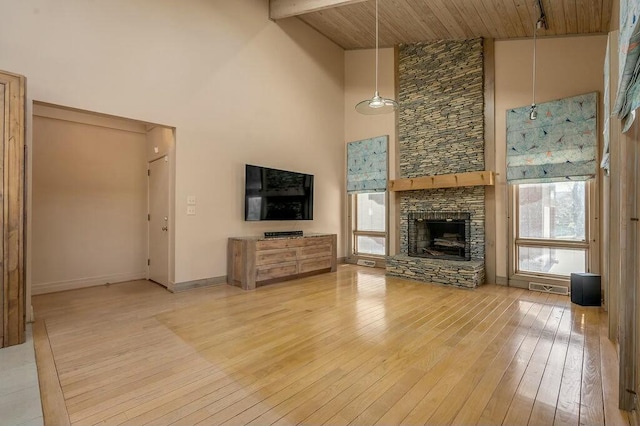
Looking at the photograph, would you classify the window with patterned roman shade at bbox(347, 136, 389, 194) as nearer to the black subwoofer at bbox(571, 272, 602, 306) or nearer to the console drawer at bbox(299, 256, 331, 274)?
the console drawer at bbox(299, 256, 331, 274)

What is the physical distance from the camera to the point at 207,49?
189 inches

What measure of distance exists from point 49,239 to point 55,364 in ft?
9.97

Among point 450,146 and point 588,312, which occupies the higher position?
point 450,146

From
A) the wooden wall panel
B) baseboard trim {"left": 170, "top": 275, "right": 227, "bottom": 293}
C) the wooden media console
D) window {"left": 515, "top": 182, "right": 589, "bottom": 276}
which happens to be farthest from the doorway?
window {"left": 515, "top": 182, "right": 589, "bottom": 276}

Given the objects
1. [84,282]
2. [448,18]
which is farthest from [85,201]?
[448,18]

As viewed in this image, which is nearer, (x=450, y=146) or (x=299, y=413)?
(x=299, y=413)

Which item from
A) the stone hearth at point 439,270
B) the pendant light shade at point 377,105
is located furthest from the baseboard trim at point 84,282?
the pendant light shade at point 377,105

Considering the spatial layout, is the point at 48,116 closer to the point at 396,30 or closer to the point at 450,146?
the point at 396,30

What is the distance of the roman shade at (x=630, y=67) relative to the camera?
4.67 ft

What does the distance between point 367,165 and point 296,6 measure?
10.7ft

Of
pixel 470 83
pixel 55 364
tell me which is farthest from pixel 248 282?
pixel 470 83

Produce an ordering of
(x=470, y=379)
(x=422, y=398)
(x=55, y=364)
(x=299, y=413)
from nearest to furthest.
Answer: (x=299, y=413) → (x=422, y=398) → (x=470, y=379) → (x=55, y=364)

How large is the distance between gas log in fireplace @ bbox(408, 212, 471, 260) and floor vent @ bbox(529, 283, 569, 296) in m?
1.02

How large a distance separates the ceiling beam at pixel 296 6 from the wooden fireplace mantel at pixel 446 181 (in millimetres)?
3118
